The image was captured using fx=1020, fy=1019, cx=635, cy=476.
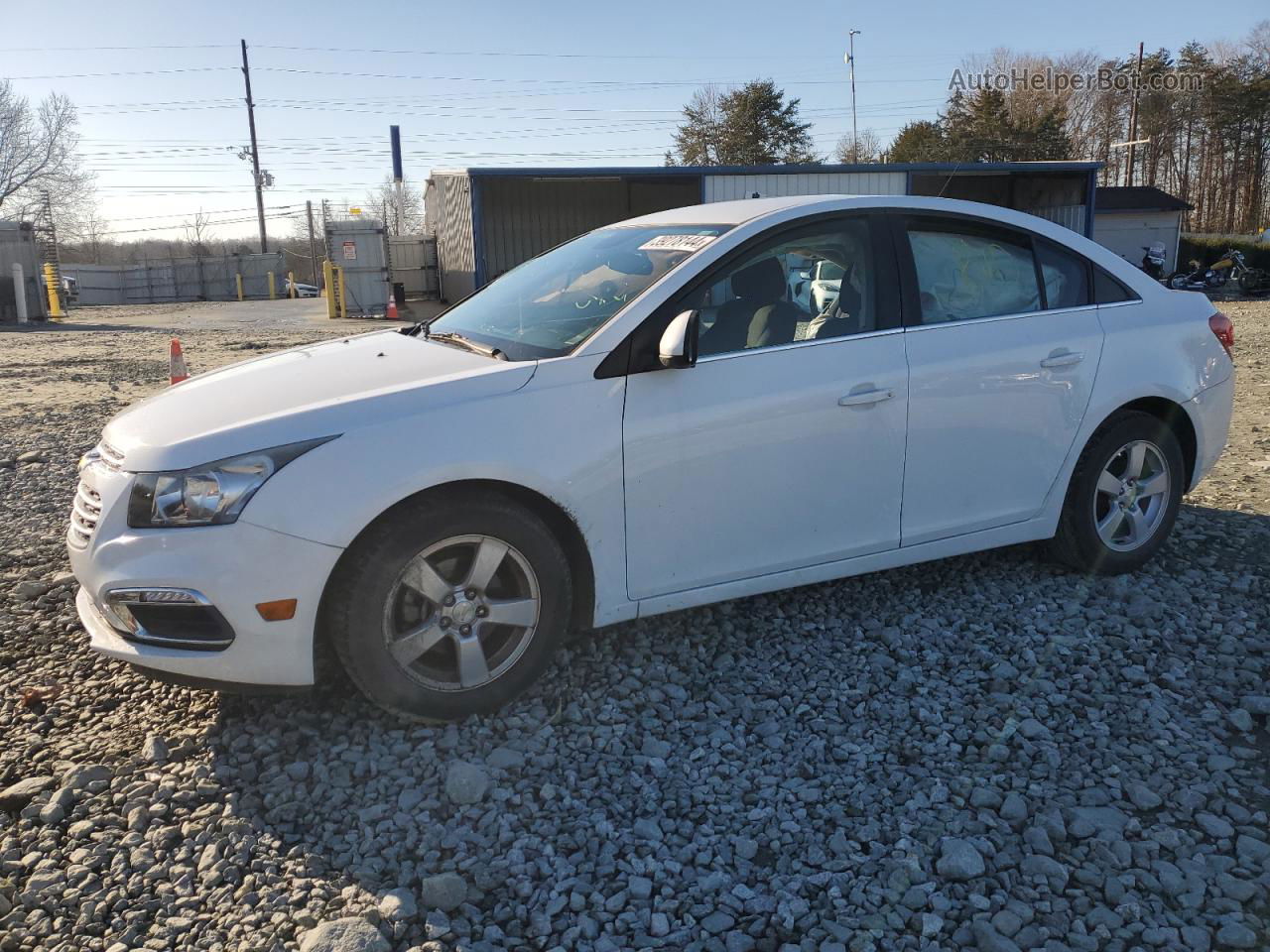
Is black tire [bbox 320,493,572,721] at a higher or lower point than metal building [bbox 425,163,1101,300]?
lower

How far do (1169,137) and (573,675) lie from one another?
212ft

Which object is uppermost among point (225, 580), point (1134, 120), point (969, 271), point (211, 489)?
point (1134, 120)

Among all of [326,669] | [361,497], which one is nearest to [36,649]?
→ [326,669]

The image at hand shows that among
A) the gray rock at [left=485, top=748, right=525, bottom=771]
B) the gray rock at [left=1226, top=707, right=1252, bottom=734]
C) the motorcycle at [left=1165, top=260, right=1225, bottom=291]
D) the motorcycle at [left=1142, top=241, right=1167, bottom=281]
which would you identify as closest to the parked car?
the gray rock at [left=485, top=748, right=525, bottom=771]

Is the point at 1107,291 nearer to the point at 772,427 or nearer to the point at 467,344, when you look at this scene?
the point at 772,427

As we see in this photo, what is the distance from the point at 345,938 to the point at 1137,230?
37.9m

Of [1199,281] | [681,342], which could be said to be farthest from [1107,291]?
[1199,281]

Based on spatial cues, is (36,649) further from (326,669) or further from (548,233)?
(548,233)

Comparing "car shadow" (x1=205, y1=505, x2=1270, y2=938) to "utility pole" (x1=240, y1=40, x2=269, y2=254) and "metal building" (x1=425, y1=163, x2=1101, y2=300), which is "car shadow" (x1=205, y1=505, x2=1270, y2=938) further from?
"utility pole" (x1=240, y1=40, x2=269, y2=254)

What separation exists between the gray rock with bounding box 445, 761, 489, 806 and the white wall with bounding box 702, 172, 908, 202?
75.1ft

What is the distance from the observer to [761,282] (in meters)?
3.87

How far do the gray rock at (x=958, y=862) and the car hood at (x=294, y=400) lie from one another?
190cm

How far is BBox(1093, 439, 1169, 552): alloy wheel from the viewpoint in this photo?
454 centimetres

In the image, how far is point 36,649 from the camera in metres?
4.13
